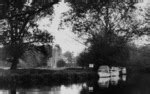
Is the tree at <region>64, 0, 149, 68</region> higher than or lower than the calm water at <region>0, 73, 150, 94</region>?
higher

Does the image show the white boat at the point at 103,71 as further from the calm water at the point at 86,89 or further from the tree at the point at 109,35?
the calm water at the point at 86,89

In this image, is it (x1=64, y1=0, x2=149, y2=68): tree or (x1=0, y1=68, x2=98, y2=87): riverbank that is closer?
(x1=0, y1=68, x2=98, y2=87): riverbank

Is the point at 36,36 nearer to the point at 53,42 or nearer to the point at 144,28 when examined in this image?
the point at 53,42

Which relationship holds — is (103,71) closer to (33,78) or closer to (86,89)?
(33,78)

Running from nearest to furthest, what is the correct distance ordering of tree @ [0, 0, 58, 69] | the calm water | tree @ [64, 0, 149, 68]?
tree @ [0, 0, 58, 69]
the calm water
tree @ [64, 0, 149, 68]

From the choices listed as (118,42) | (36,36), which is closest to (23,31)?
(36,36)

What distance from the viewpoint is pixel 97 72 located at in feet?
140

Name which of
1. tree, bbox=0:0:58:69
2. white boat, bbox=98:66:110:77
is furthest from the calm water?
white boat, bbox=98:66:110:77

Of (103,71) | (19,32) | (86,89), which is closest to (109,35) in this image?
(103,71)

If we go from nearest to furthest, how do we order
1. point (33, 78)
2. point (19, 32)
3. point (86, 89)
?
point (86, 89), point (33, 78), point (19, 32)

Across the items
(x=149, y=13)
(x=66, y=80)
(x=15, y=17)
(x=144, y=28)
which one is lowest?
(x=66, y=80)

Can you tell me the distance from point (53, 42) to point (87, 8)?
25967 mm

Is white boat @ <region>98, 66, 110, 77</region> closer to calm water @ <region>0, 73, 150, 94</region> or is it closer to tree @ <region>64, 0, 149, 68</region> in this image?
tree @ <region>64, 0, 149, 68</region>

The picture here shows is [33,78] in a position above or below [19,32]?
below
